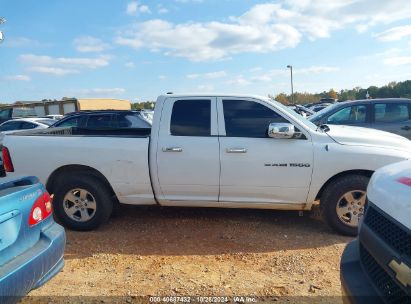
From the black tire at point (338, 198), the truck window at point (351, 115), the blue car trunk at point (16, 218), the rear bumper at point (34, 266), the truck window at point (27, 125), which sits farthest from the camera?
the truck window at point (27, 125)

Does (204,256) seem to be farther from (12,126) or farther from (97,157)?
(12,126)

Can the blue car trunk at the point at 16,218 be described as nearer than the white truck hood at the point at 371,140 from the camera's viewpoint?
Yes

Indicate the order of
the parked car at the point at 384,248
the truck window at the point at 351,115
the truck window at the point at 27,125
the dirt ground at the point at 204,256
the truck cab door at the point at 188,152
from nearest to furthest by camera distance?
the parked car at the point at 384,248, the dirt ground at the point at 204,256, the truck cab door at the point at 188,152, the truck window at the point at 351,115, the truck window at the point at 27,125

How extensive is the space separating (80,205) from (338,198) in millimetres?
3366

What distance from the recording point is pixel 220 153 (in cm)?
457

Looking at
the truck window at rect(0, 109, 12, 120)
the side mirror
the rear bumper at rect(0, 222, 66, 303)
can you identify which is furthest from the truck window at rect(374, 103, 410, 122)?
the truck window at rect(0, 109, 12, 120)

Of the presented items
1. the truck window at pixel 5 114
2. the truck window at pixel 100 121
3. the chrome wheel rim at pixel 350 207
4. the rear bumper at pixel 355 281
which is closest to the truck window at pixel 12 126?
the truck window at pixel 100 121

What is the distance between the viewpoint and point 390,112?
306 inches

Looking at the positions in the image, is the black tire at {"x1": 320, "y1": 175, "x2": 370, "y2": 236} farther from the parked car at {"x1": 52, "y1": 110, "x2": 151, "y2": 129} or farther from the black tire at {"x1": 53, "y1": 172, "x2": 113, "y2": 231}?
the parked car at {"x1": 52, "y1": 110, "x2": 151, "y2": 129}

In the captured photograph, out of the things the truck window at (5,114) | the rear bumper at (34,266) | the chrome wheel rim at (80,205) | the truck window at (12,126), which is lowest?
the chrome wheel rim at (80,205)

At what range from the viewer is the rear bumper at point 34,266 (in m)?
2.33

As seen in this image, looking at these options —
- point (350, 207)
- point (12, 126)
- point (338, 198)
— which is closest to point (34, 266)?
point (338, 198)

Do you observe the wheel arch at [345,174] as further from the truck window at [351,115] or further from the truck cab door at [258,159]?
the truck window at [351,115]

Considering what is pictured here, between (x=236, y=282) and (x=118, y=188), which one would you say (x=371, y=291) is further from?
(x=118, y=188)
